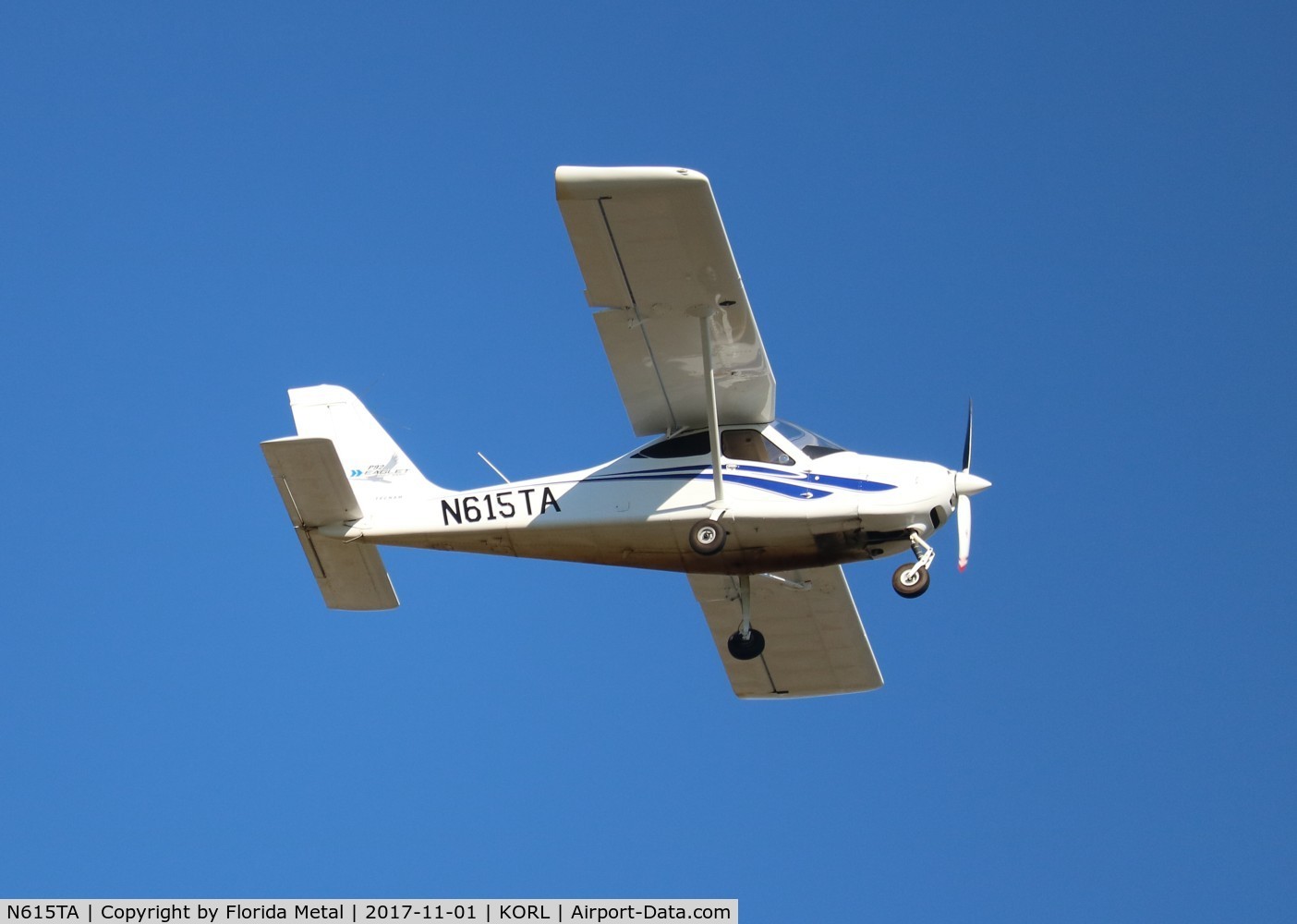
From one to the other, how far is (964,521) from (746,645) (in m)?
2.68

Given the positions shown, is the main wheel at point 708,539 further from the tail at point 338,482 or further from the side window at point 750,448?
the tail at point 338,482

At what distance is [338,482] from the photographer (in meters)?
21.0

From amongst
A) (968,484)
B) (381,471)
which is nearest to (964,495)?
(968,484)

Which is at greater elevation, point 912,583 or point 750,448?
point 750,448

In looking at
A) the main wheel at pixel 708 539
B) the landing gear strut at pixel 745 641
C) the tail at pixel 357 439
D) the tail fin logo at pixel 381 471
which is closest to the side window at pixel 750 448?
the main wheel at pixel 708 539

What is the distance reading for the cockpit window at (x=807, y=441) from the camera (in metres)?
20.5

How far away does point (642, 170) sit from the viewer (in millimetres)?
18219

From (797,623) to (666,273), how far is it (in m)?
5.69

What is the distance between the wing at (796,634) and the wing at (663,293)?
276cm

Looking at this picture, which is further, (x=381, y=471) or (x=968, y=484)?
(x=381, y=471)

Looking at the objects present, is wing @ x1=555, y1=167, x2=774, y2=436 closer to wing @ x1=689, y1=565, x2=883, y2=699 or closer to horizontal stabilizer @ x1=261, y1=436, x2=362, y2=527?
wing @ x1=689, y1=565, x2=883, y2=699

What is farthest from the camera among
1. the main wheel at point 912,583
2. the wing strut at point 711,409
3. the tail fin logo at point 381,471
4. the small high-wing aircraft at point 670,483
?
the tail fin logo at point 381,471

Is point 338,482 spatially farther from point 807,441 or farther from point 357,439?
point 807,441

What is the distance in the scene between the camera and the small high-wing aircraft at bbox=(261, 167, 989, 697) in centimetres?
1934
